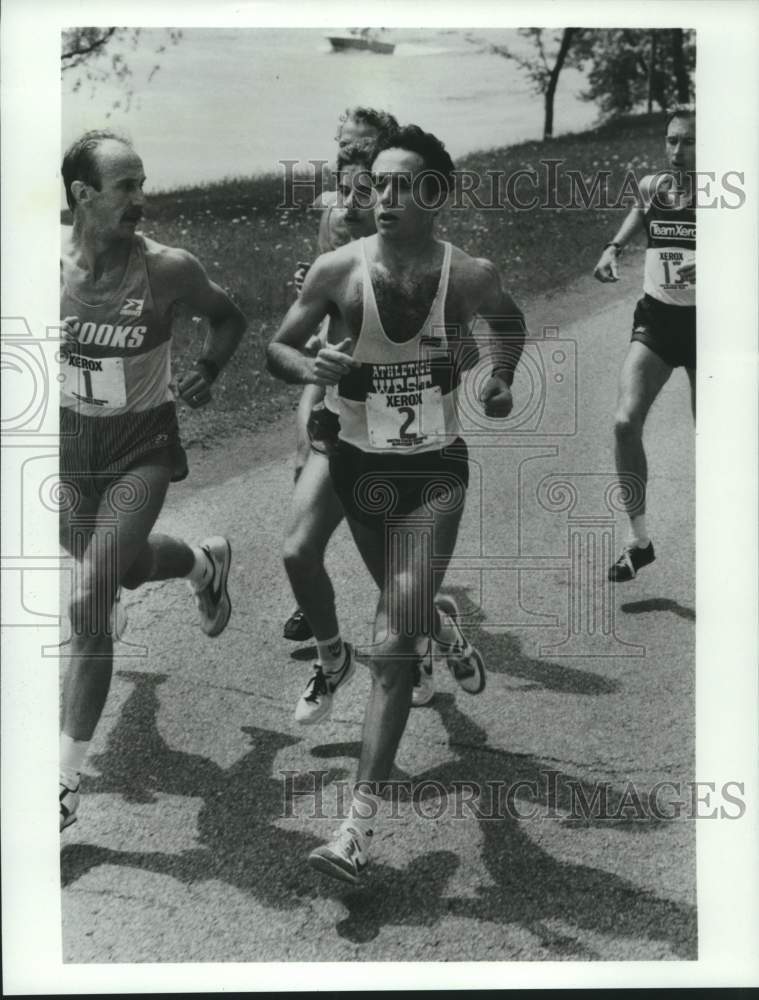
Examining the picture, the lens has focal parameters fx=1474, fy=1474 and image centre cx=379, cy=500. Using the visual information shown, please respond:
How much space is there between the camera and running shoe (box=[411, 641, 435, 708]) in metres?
5.19

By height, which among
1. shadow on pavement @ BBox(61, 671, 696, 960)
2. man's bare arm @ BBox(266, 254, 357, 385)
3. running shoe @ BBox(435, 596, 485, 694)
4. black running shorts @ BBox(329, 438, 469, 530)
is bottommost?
shadow on pavement @ BBox(61, 671, 696, 960)

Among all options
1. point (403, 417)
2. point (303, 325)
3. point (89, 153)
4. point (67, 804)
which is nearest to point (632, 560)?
point (403, 417)

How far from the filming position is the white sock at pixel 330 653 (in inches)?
205

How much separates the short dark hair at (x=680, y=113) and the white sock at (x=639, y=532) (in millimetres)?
1383

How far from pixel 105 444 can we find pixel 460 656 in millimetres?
1447

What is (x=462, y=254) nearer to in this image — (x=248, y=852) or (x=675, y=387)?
(x=675, y=387)

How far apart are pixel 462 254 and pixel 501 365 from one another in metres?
0.41

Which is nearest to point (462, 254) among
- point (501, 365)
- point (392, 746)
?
point (501, 365)

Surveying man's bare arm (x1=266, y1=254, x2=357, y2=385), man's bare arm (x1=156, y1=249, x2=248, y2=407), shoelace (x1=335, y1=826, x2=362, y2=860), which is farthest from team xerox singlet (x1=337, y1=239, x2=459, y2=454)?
shoelace (x1=335, y1=826, x2=362, y2=860)

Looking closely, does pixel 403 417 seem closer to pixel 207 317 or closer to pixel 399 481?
pixel 399 481

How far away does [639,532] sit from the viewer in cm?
528

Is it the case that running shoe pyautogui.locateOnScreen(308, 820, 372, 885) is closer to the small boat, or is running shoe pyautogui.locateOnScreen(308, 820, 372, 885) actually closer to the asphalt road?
the asphalt road

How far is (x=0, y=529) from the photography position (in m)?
5.18

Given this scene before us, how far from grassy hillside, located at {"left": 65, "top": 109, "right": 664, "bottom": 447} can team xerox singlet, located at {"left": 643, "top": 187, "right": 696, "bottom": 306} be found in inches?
5.2
